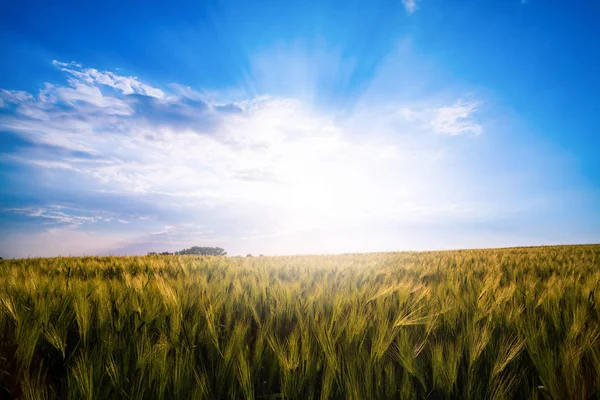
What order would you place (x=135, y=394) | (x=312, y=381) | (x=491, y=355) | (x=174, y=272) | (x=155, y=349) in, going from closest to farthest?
(x=135, y=394) → (x=312, y=381) → (x=155, y=349) → (x=491, y=355) → (x=174, y=272)

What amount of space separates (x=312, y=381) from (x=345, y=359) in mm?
171

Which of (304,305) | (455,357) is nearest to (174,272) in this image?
(304,305)

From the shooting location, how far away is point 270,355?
1.40 m

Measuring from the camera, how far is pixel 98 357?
124 cm

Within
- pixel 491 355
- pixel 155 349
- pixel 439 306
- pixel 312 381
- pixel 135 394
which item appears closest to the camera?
pixel 135 394

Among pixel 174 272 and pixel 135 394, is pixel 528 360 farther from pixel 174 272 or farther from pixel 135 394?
pixel 174 272

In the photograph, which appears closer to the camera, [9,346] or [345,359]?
[345,359]

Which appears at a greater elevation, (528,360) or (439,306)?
(439,306)

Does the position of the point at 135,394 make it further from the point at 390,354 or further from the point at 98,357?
the point at 390,354

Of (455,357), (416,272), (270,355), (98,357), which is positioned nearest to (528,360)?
(455,357)

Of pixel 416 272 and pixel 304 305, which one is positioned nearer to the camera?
pixel 304 305

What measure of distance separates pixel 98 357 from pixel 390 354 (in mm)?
1281

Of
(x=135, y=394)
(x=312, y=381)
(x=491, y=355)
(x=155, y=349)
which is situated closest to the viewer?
(x=135, y=394)

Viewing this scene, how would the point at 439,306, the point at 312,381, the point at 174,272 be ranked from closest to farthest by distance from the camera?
the point at 312,381 → the point at 439,306 → the point at 174,272
